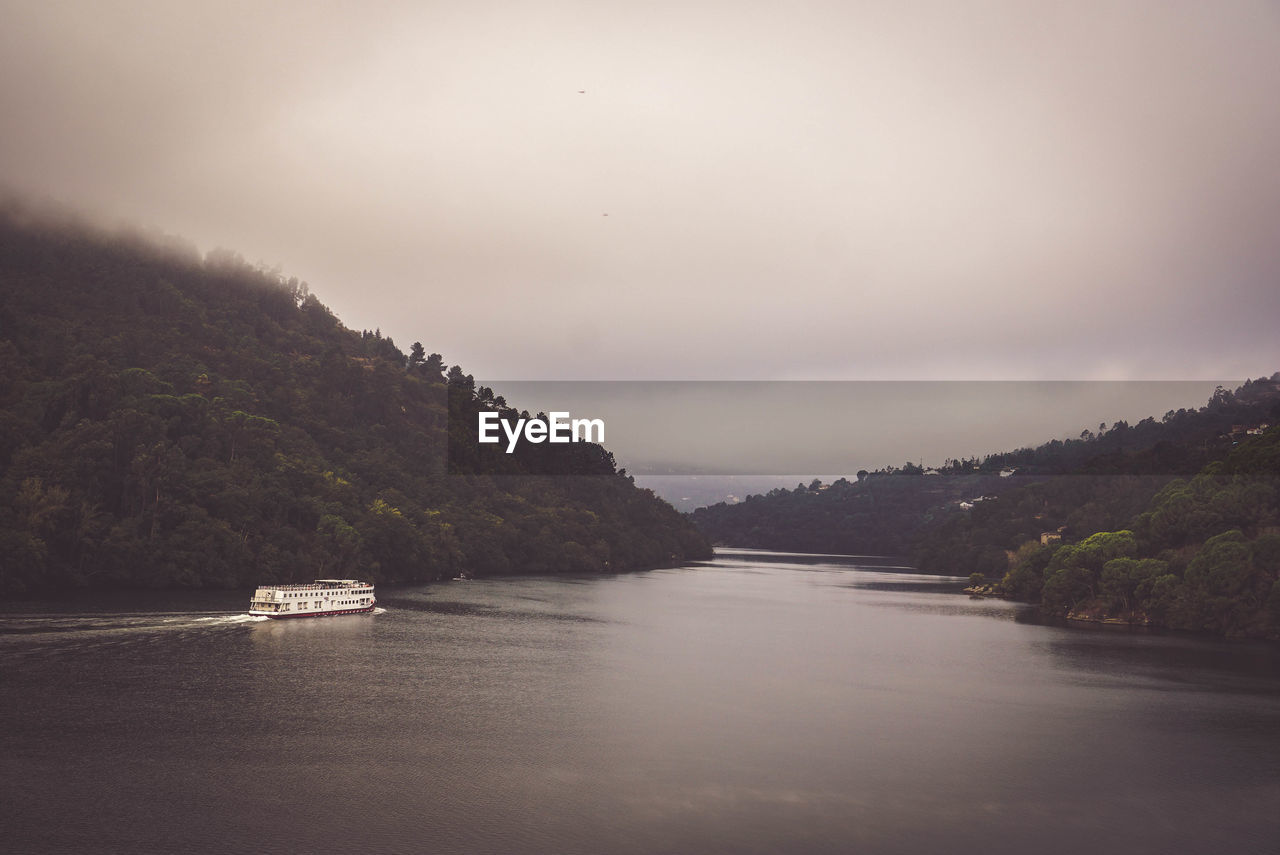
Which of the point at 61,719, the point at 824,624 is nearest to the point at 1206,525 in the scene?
the point at 824,624

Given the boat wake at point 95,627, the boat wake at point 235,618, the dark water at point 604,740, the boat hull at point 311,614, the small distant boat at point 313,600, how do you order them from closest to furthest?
the dark water at point 604,740 < the boat wake at point 95,627 < the boat wake at point 235,618 < the boat hull at point 311,614 < the small distant boat at point 313,600

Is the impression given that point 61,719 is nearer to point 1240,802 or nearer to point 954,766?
point 954,766

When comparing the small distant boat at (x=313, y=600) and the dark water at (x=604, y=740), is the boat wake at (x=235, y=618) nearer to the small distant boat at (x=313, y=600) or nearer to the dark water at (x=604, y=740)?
the small distant boat at (x=313, y=600)

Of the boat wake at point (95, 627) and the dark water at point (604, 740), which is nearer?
the dark water at point (604, 740)

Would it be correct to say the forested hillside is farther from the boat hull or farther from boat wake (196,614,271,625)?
boat wake (196,614,271,625)

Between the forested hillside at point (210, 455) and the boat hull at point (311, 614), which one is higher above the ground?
the forested hillside at point (210, 455)

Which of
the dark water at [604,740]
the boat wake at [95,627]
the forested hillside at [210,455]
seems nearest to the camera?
the dark water at [604,740]

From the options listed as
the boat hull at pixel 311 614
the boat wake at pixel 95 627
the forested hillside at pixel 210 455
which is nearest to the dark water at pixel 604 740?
the boat wake at pixel 95 627

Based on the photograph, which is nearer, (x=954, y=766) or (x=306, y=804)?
(x=306, y=804)

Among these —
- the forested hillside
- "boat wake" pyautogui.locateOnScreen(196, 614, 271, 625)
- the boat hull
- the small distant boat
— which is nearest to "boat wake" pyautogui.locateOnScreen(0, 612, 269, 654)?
"boat wake" pyautogui.locateOnScreen(196, 614, 271, 625)
